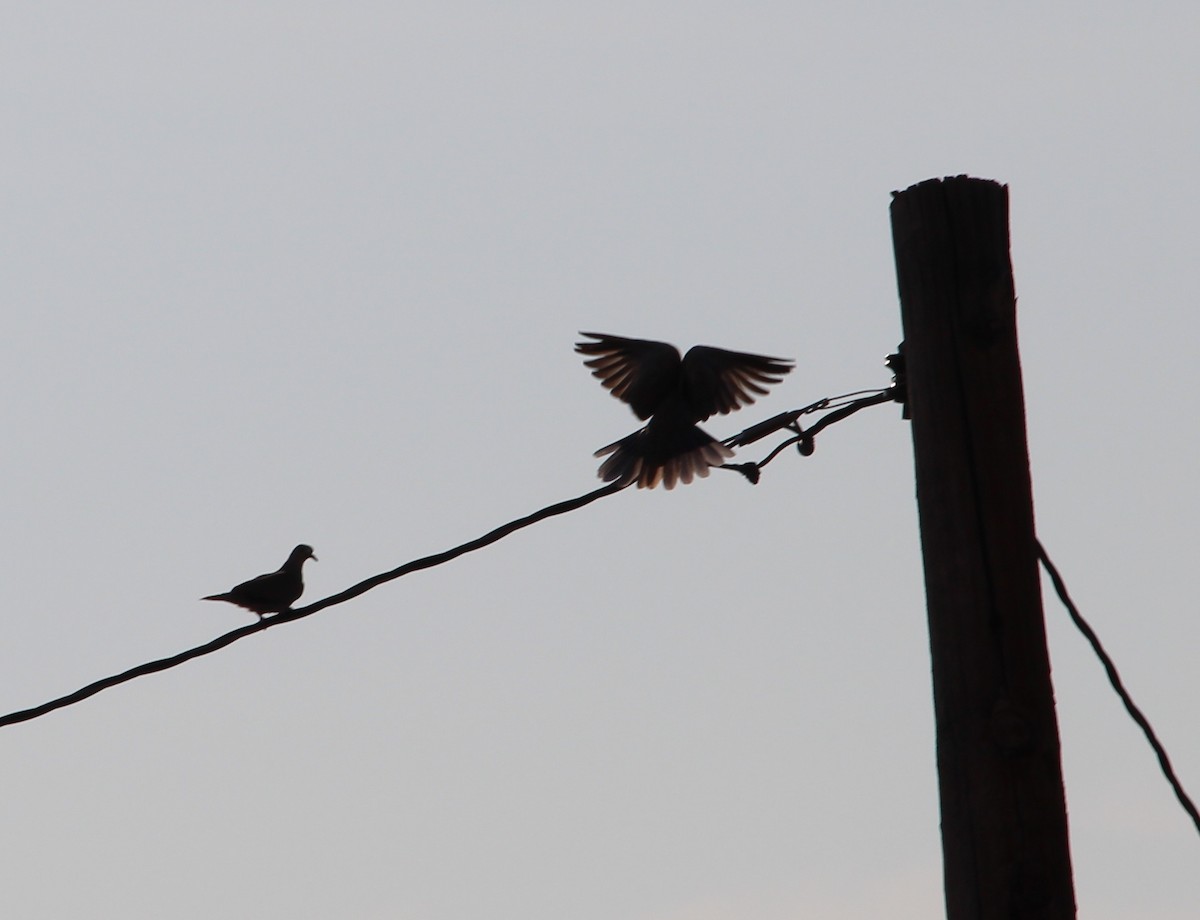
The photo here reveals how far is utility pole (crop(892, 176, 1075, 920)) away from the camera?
4.41m

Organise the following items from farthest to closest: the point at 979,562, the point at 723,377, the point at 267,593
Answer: the point at 267,593
the point at 723,377
the point at 979,562

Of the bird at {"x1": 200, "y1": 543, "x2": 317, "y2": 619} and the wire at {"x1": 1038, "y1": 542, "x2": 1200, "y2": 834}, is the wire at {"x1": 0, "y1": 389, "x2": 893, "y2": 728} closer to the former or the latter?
the wire at {"x1": 1038, "y1": 542, "x2": 1200, "y2": 834}

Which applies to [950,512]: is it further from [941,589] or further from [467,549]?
[467,549]

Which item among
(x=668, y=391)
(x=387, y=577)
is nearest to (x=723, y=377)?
(x=668, y=391)

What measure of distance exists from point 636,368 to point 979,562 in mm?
4578

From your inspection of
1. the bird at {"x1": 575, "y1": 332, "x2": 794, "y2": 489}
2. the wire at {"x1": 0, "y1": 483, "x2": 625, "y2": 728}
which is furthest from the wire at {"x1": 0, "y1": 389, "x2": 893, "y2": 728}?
the bird at {"x1": 575, "y1": 332, "x2": 794, "y2": 489}

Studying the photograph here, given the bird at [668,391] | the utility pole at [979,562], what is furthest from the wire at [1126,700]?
the bird at [668,391]

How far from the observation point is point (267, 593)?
11.5 m

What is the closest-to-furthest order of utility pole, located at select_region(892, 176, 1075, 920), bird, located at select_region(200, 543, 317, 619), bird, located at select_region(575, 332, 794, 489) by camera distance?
1. utility pole, located at select_region(892, 176, 1075, 920)
2. bird, located at select_region(575, 332, 794, 489)
3. bird, located at select_region(200, 543, 317, 619)

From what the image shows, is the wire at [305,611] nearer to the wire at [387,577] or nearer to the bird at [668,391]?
the wire at [387,577]

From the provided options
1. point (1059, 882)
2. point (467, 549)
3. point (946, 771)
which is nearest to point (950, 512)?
point (946, 771)

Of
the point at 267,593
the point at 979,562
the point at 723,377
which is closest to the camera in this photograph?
the point at 979,562

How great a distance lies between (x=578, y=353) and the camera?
30.1 feet

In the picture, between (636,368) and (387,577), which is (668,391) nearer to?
(636,368)
